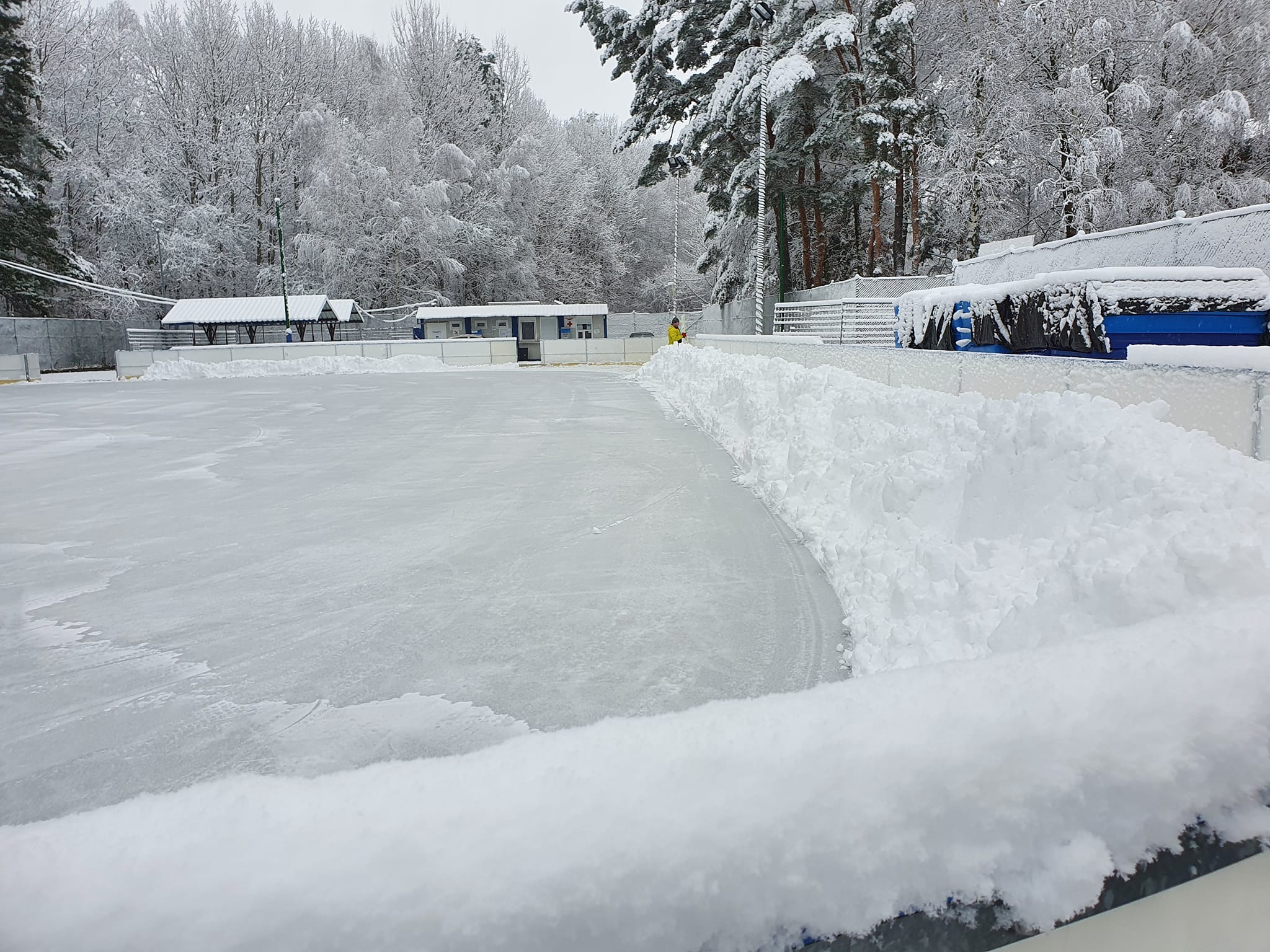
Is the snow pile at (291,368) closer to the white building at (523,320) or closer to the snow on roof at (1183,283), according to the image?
the white building at (523,320)

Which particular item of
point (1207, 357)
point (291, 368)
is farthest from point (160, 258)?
point (1207, 357)

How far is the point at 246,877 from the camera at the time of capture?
1011 mm

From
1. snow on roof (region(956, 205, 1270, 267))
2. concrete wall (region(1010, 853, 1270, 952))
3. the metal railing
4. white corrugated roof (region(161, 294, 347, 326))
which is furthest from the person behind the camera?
white corrugated roof (region(161, 294, 347, 326))

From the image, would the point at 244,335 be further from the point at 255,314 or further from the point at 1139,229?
the point at 1139,229

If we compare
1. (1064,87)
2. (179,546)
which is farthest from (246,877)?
(1064,87)

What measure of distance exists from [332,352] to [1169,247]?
3156 cm

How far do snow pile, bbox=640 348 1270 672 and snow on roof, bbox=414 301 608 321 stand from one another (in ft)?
133

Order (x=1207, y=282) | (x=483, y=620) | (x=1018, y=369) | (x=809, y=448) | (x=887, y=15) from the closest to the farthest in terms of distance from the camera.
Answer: (x=483, y=620) → (x=1018, y=369) → (x=809, y=448) → (x=1207, y=282) → (x=887, y=15)

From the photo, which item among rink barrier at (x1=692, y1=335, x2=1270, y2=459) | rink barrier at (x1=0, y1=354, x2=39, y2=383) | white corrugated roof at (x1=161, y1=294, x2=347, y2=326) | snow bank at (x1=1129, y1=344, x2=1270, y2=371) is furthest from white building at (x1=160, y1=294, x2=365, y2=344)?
snow bank at (x1=1129, y1=344, x2=1270, y2=371)

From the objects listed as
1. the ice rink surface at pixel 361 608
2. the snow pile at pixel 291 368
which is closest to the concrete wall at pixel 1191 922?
the ice rink surface at pixel 361 608

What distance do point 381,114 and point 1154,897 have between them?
6098 cm

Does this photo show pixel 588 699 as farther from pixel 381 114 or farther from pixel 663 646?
pixel 381 114

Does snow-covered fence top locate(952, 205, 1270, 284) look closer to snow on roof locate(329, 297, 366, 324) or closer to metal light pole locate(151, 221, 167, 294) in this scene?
snow on roof locate(329, 297, 366, 324)

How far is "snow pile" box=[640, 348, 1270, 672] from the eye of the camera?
8.70 ft
